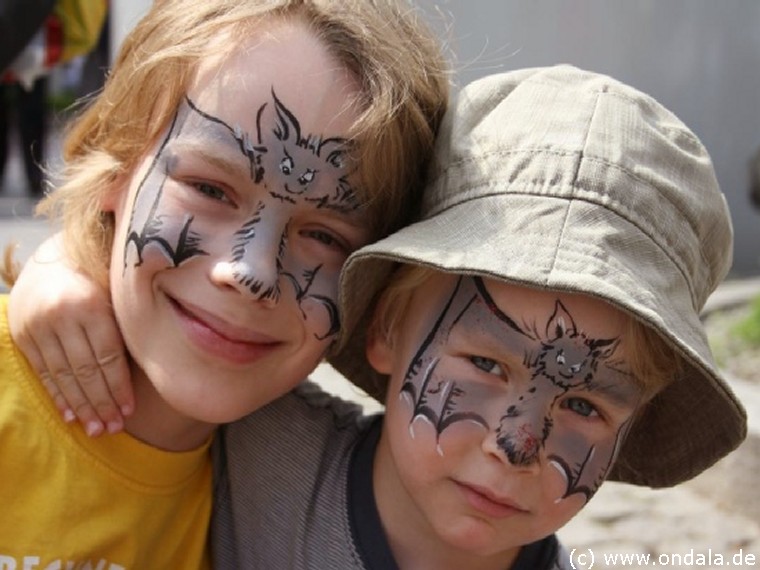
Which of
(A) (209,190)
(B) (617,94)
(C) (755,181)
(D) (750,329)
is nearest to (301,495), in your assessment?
(A) (209,190)

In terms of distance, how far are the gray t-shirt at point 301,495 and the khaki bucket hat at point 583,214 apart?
28cm

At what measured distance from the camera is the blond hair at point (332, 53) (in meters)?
2.11

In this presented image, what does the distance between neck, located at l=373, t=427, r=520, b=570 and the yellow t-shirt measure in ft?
1.23

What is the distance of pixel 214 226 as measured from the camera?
6.69 ft

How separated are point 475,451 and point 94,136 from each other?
1.00 m

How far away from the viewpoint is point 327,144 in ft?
6.75

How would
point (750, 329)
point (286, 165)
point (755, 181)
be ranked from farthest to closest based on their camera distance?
point (755, 181) → point (750, 329) → point (286, 165)

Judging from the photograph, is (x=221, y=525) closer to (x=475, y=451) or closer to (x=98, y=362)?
(x=98, y=362)

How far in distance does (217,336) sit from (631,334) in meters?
0.70

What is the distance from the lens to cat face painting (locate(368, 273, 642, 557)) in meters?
1.96

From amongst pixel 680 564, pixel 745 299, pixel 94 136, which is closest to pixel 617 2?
pixel 745 299

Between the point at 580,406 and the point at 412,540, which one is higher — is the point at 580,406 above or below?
above

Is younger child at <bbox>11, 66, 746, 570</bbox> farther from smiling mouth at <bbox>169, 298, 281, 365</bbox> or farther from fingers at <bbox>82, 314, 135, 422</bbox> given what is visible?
fingers at <bbox>82, 314, 135, 422</bbox>

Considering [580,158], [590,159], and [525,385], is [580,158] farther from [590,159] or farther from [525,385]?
[525,385]
